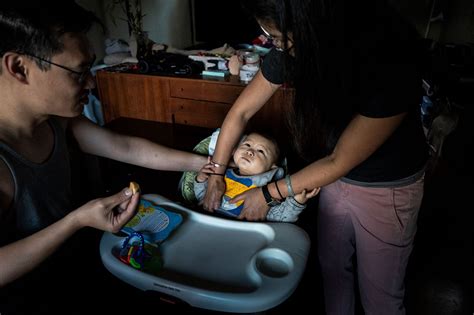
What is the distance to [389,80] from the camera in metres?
0.74

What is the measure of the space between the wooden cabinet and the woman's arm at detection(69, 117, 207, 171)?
0.98m

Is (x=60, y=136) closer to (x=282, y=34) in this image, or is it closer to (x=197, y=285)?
(x=197, y=285)

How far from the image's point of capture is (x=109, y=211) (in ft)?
2.63

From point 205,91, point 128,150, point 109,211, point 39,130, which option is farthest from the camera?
point 205,91

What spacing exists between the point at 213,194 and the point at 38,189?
53 centimetres

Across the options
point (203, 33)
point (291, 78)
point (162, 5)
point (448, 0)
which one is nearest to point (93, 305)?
point (291, 78)

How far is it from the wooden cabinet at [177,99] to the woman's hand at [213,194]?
1.03 m

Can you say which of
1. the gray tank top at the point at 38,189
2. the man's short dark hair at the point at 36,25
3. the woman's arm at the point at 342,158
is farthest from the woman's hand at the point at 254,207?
the man's short dark hair at the point at 36,25

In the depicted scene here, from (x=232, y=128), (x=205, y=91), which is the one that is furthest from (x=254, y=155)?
(x=205, y=91)

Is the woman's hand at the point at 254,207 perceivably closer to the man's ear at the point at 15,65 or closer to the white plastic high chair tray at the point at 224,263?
the white plastic high chair tray at the point at 224,263

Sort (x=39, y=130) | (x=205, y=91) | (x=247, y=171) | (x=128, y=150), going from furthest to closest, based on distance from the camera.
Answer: (x=205, y=91)
(x=247, y=171)
(x=128, y=150)
(x=39, y=130)

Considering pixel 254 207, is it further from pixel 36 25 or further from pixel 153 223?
pixel 36 25

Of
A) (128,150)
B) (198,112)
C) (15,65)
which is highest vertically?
(15,65)

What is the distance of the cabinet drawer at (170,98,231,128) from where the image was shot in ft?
7.63
